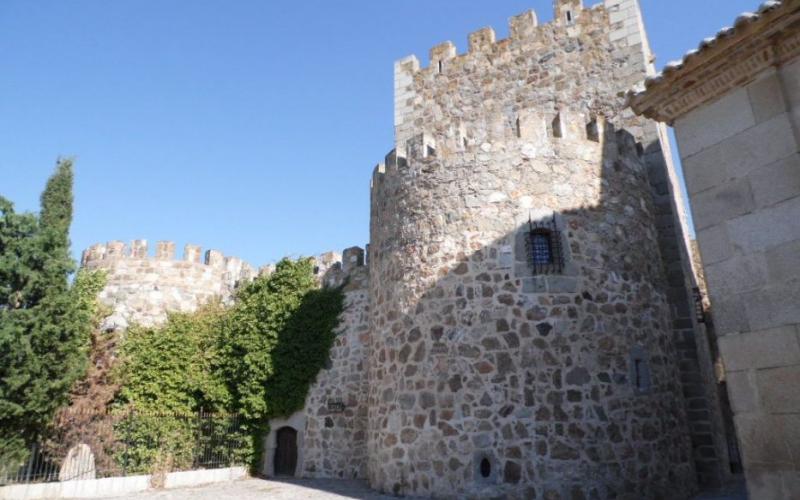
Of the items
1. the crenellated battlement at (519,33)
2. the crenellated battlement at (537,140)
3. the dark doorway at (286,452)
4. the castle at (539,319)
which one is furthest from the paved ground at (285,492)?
the crenellated battlement at (519,33)

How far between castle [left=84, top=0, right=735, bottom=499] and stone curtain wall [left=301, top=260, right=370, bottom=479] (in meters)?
0.07

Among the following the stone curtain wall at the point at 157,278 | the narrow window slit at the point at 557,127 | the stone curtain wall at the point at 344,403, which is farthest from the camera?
the stone curtain wall at the point at 157,278

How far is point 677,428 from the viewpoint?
8375mm

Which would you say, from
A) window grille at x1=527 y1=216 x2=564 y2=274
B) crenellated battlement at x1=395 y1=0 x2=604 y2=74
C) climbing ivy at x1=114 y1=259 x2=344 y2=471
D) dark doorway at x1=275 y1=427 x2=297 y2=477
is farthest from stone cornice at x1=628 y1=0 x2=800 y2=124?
dark doorway at x1=275 y1=427 x2=297 y2=477

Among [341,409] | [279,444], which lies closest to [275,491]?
[341,409]

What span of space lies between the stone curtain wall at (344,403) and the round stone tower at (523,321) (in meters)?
2.10

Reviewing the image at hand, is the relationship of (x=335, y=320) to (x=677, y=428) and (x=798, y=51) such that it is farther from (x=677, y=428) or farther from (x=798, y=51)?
(x=798, y=51)

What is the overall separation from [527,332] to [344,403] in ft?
17.2

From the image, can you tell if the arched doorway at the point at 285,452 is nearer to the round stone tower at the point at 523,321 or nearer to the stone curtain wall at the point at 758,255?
the round stone tower at the point at 523,321

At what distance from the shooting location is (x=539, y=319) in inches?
312

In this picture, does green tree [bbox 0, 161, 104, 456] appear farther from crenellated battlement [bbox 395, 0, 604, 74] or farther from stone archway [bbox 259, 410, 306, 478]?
crenellated battlement [bbox 395, 0, 604, 74]

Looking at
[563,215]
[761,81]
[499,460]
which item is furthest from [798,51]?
[499,460]

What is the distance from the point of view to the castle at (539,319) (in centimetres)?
750

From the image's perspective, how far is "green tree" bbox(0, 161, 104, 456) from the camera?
9852mm
